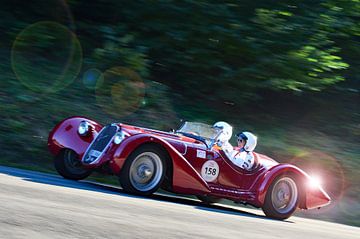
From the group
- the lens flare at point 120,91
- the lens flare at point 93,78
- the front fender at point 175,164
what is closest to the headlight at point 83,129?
the front fender at point 175,164

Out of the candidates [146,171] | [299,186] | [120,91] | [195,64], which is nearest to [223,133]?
[299,186]

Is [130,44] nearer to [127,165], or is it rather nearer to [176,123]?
[176,123]

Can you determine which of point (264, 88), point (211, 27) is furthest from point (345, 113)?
point (211, 27)

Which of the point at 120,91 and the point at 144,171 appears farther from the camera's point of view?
the point at 120,91

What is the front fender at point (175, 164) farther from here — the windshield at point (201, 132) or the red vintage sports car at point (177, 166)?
the windshield at point (201, 132)

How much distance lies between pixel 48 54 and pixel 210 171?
27.9ft

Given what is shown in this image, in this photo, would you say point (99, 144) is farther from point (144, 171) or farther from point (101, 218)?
point (101, 218)

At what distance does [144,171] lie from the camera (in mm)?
9547

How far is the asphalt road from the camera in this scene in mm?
6016

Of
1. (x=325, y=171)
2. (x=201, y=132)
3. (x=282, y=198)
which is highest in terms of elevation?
(x=201, y=132)

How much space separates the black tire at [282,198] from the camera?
10.6m

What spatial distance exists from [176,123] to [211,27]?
8.74ft

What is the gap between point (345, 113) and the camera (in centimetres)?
1938

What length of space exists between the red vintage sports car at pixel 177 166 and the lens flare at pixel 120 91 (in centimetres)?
409
